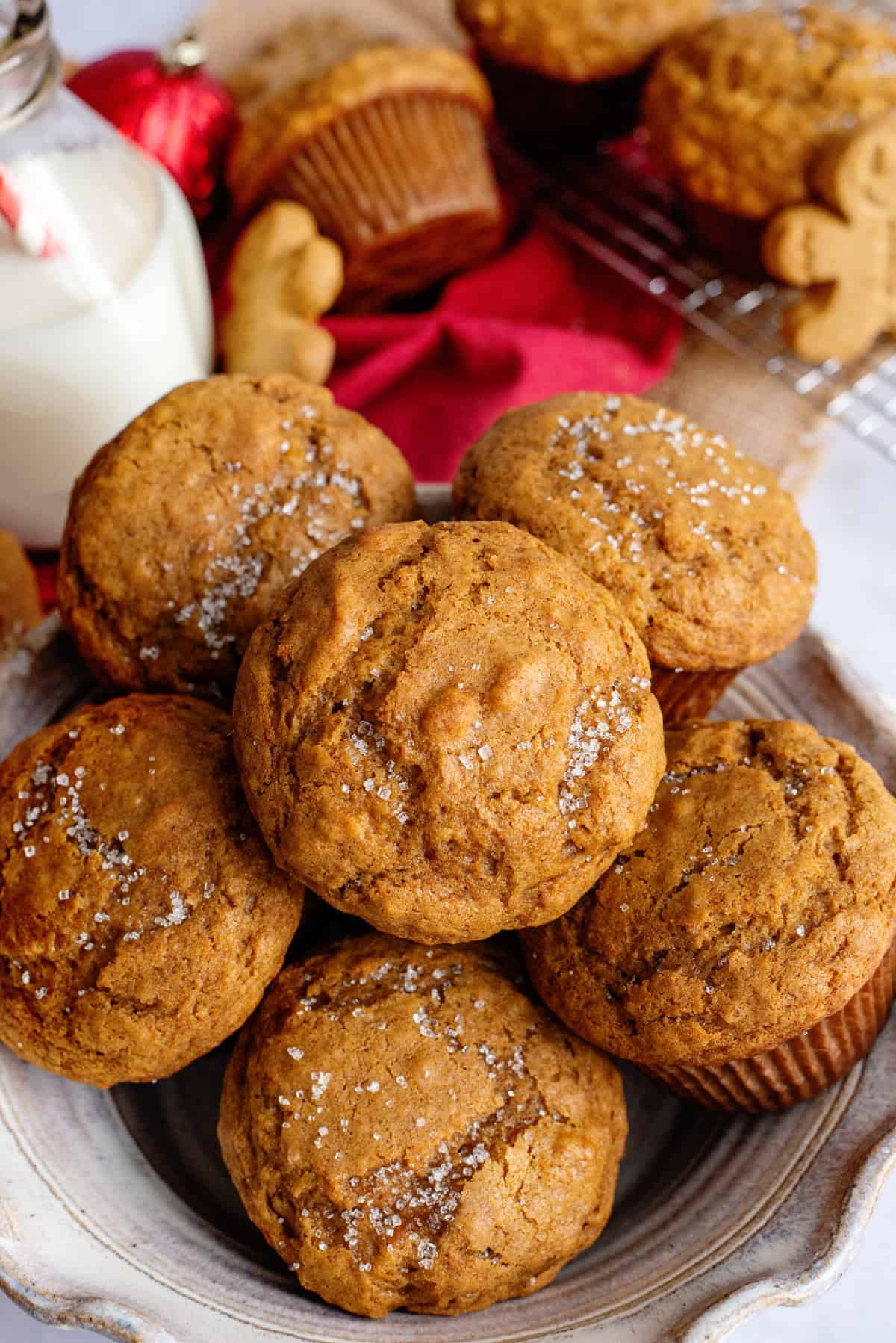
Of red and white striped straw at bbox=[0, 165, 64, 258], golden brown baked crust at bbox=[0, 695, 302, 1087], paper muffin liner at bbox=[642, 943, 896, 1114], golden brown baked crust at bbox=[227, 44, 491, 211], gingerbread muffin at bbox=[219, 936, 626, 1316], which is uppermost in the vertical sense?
red and white striped straw at bbox=[0, 165, 64, 258]

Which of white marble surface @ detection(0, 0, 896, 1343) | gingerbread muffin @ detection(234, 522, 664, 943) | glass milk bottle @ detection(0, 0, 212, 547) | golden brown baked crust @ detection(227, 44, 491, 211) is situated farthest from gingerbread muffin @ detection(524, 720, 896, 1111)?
golden brown baked crust @ detection(227, 44, 491, 211)

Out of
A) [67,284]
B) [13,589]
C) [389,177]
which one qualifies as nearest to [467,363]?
[389,177]

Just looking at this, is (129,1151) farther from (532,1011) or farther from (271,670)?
(271,670)

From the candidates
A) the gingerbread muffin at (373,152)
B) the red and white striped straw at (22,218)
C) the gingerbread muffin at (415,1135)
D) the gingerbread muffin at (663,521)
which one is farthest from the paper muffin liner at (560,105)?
the gingerbread muffin at (415,1135)

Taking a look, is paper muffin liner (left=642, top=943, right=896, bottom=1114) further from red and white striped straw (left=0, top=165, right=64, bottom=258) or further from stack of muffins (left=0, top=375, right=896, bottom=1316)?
red and white striped straw (left=0, top=165, right=64, bottom=258)

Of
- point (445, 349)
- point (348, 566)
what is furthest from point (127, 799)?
point (445, 349)

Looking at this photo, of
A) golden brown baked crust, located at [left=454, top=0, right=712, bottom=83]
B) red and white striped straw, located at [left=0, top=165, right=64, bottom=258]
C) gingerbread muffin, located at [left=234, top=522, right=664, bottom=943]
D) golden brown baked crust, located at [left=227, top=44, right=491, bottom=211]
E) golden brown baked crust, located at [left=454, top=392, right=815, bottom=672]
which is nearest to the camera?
gingerbread muffin, located at [left=234, top=522, right=664, bottom=943]
